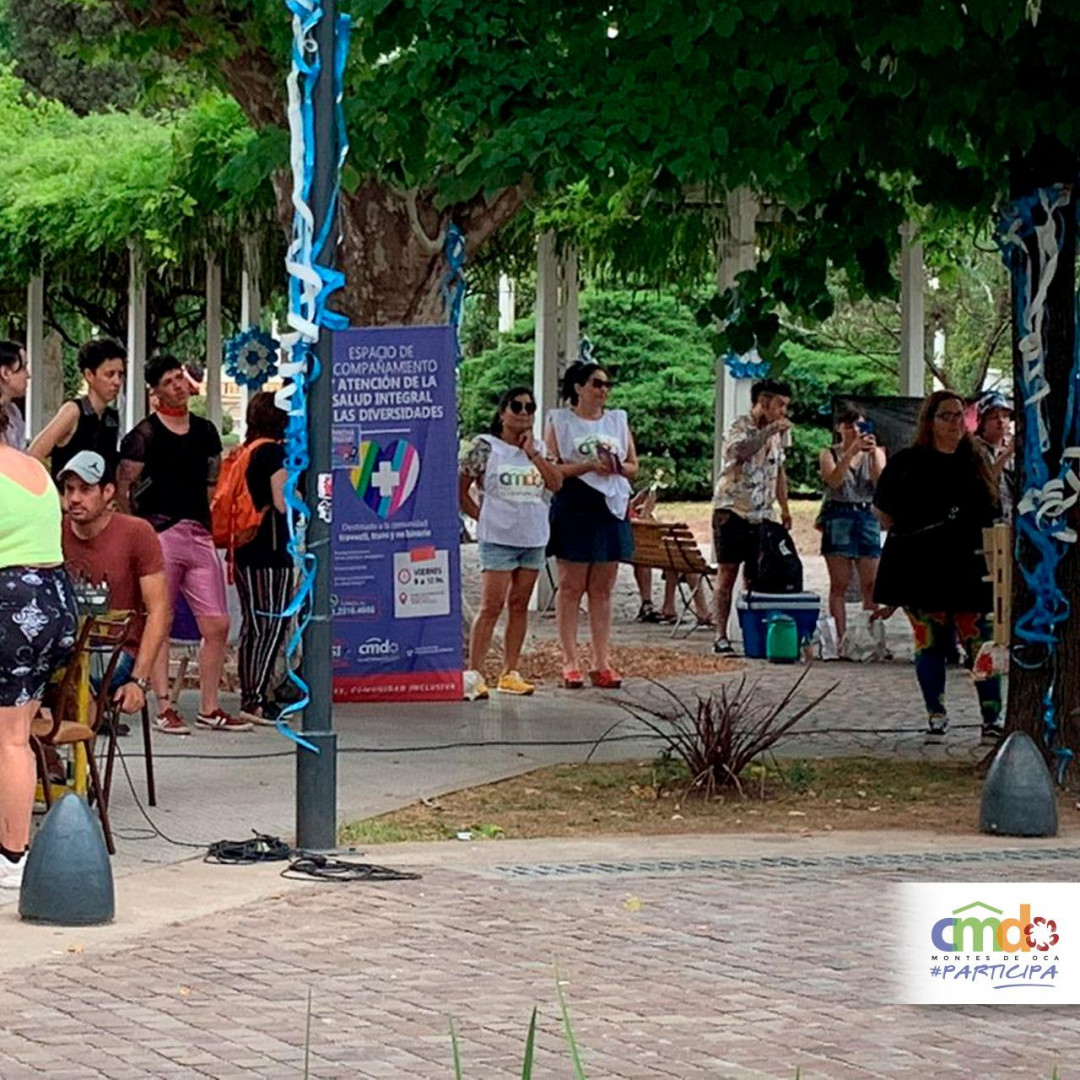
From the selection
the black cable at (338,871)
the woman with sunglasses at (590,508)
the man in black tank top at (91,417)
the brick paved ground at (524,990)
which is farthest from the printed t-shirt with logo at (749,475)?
the black cable at (338,871)

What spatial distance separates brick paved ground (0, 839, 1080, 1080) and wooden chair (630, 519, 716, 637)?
10746 mm

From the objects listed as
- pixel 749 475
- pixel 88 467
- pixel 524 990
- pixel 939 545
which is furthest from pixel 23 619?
pixel 749 475

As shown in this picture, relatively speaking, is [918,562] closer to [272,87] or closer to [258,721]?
[258,721]

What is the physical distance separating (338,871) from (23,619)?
153 cm

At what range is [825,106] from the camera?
10.5 metres

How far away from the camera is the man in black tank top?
12148 mm

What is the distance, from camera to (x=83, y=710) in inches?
379

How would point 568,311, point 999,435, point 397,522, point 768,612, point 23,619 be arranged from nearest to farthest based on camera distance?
1. point 23,619
2. point 397,522
3. point 999,435
4. point 768,612
5. point 568,311

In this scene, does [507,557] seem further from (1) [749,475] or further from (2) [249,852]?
(2) [249,852]

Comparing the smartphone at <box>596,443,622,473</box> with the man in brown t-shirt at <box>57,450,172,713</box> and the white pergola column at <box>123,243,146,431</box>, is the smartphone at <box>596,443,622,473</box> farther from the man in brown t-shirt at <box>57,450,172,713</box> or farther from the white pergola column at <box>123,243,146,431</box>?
the white pergola column at <box>123,243,146,431</box>

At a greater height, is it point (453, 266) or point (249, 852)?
point (453, 266)

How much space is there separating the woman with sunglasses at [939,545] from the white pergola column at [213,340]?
1482cm

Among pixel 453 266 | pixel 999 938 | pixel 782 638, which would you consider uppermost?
pixel 453 266

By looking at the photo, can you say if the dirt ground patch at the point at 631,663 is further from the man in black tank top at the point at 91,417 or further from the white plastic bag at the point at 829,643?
the man in black tank top at the point at 91,417
